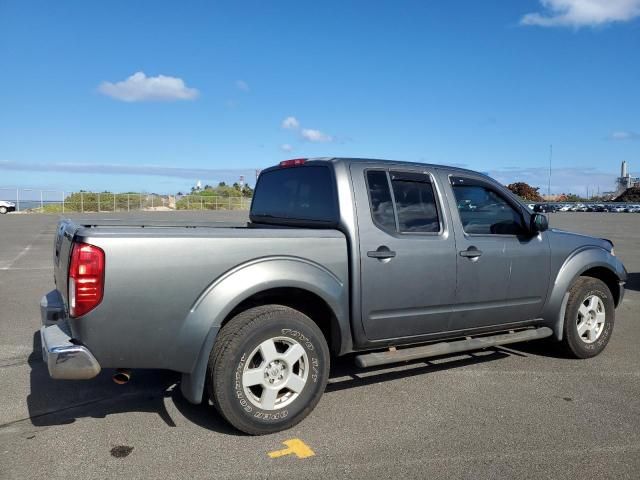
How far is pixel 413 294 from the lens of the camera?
13.9 ft

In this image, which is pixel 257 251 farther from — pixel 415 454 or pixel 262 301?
pixel 415 454

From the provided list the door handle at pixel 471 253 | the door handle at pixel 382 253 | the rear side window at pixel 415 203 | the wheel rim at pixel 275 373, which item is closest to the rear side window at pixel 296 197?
the door handle at pixel 382 253

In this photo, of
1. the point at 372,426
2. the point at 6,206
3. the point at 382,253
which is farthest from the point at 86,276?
the point at 6,206

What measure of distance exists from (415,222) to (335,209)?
26.8 inches

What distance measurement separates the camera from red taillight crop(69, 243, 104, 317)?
321cm

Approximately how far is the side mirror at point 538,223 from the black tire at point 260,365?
2266 millimetres

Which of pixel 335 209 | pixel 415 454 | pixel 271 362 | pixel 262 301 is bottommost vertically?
pixel 415 454

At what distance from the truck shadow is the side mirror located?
54.1 inches

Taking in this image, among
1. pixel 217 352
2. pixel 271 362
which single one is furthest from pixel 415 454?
pixel 217 352

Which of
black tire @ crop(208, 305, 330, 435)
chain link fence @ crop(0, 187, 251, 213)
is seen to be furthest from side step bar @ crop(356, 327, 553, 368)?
chain link fence @ crop(0, 187, 251, 213)

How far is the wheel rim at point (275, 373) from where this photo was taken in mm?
3645

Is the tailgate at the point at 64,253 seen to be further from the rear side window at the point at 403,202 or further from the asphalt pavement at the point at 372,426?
the rear side window at the point at 403,202

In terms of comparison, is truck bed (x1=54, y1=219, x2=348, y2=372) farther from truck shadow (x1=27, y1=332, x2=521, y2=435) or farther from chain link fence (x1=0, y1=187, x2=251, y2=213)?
chain link fence (x1=0, y1=187, x2=251, y2=213)

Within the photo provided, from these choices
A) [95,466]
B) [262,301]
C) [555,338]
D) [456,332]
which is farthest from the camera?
[555,338]
